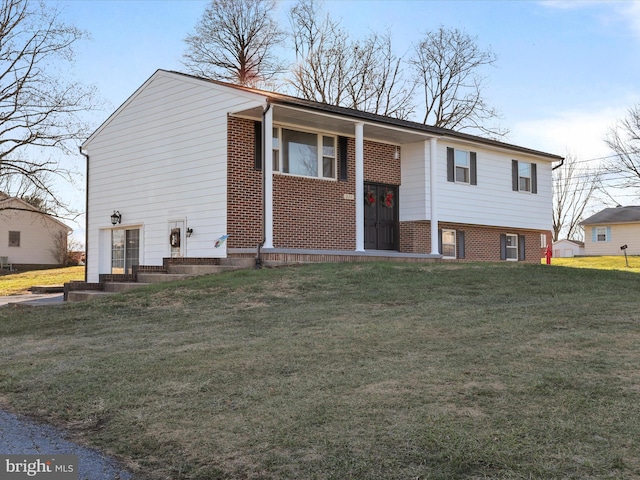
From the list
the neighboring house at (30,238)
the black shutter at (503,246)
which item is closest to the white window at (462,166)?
the black shutter at (503,246)

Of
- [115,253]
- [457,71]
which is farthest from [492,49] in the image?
[115,253]

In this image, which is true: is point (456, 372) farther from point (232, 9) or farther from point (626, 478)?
point (232, 9)

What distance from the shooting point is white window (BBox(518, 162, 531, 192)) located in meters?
22.8

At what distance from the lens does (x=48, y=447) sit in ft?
14.7

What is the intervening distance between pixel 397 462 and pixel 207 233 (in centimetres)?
1247

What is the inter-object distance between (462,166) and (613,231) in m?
31.3

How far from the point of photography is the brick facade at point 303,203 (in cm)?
1556

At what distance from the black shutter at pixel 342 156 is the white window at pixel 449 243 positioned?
453 cm

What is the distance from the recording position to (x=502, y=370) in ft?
18.0

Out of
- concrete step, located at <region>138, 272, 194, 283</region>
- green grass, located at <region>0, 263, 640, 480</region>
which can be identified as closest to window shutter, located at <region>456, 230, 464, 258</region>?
concrete step, located at <region>138, 272, 194, 283</region>

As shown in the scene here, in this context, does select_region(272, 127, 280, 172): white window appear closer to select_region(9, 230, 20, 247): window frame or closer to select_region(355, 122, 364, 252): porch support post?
select_region(355, 122, 364, 252): porch support post

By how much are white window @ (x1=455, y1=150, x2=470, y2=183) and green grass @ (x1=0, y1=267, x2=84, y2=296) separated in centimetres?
1407

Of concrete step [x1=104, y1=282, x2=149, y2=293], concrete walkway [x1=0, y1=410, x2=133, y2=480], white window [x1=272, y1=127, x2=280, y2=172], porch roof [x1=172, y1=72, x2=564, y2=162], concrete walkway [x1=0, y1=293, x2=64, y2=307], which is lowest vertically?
concrete walkway [x1=0, y1=410, x2=133, y2=480]

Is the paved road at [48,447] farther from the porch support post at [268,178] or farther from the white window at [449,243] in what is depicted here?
the white window at [449,243]
